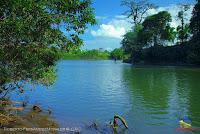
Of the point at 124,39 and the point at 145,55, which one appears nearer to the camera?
the point at 145,55

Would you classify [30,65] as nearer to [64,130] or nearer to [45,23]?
[45,23]

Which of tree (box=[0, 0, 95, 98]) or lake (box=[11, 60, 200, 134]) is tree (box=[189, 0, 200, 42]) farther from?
tree (box=[0, 0, 95, 98])

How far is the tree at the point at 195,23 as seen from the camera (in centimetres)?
9912

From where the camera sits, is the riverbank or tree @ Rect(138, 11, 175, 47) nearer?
the riverbank

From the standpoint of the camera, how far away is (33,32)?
17531 millimetres

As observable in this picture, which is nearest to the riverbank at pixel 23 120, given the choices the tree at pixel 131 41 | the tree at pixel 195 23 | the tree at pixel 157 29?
the tree at pixel 195 23

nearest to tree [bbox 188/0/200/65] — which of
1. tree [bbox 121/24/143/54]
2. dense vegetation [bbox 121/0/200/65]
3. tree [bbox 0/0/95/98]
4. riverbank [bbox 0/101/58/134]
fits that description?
dense vegetation [bbox 121/0/200/65]

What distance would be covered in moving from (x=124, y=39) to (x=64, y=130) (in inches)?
5063

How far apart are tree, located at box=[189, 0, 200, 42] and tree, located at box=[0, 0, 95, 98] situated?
83.8 metres

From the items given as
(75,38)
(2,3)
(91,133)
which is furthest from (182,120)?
(2,3)

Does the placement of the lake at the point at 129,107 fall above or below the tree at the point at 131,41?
below

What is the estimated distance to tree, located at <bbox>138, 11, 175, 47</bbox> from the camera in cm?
12019

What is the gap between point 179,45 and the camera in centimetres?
11206

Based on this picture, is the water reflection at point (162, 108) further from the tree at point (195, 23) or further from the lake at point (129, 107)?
the tree at point (195, 23)
